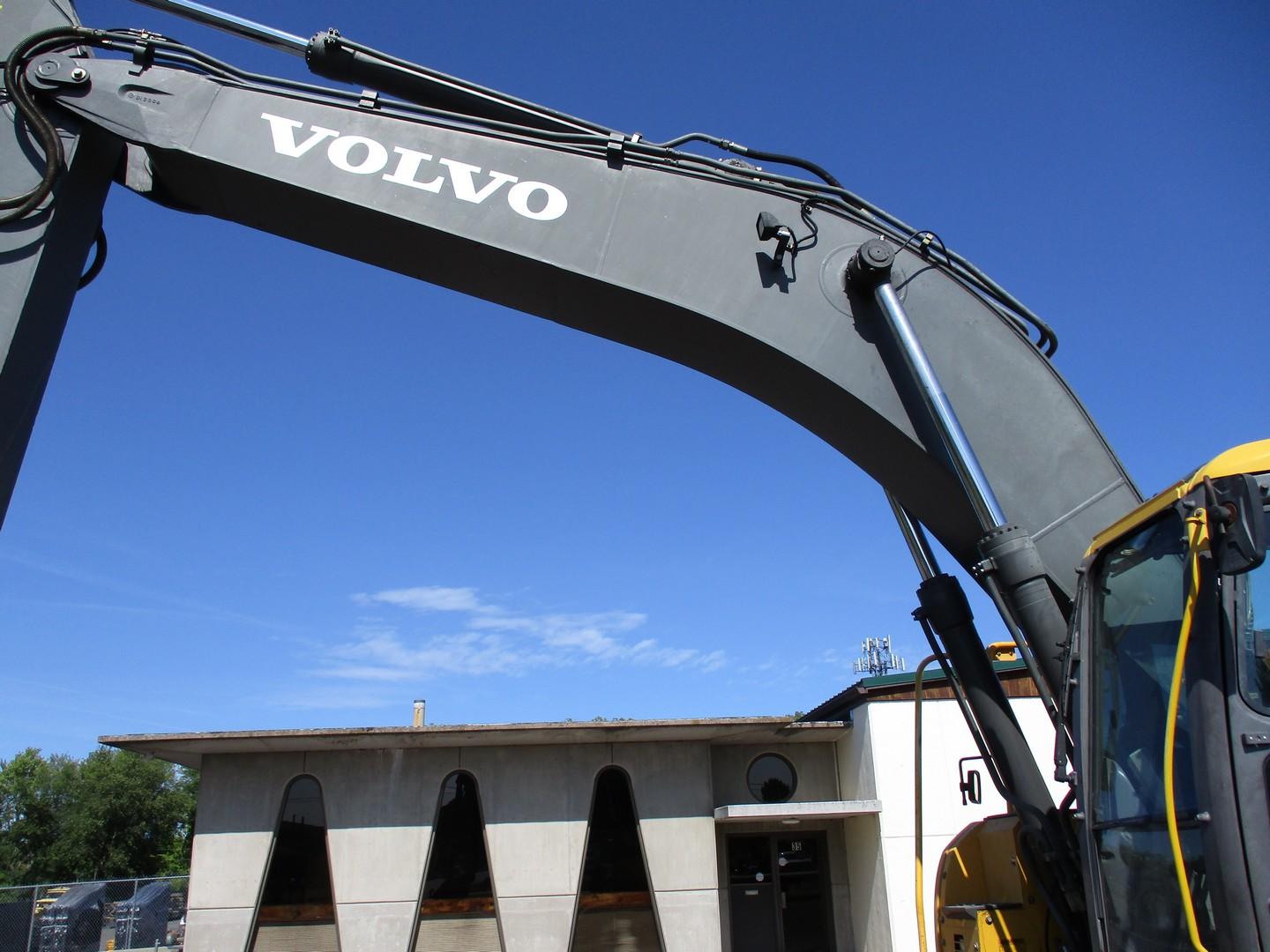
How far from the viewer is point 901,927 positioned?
15273 mm

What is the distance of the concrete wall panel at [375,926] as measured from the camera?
14.8 meters

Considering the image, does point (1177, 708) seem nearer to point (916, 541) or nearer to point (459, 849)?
point (916, 541)

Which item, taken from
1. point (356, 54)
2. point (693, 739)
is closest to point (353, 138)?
point (356, 54)

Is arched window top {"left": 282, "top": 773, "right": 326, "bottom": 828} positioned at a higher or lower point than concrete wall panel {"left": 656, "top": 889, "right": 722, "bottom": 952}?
higher

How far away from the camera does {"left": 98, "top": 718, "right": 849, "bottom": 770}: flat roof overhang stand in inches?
572

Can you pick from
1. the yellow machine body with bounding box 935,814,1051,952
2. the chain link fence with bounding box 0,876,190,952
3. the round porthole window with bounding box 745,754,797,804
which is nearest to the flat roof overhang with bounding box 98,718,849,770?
the round porthole window with bounding box 745,754,797,804

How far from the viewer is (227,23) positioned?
15.5 feet

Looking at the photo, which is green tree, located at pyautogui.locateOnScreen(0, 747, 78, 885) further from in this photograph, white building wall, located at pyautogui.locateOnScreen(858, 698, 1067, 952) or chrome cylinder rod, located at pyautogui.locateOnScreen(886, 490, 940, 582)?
chrome cylinder rod, located at pyautogui.locateOnScreen(886, 490, 940, 582)

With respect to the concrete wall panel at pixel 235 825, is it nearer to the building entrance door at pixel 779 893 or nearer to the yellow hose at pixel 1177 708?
the building entrance door at pixel 779 893

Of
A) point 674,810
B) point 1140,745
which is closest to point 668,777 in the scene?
point 674,810

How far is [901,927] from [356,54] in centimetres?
1508

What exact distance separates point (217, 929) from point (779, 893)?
929 centimetres

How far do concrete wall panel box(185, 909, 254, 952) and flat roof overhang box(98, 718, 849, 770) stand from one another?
95.5 inches

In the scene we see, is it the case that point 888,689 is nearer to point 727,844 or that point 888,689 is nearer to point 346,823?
point 727,844
